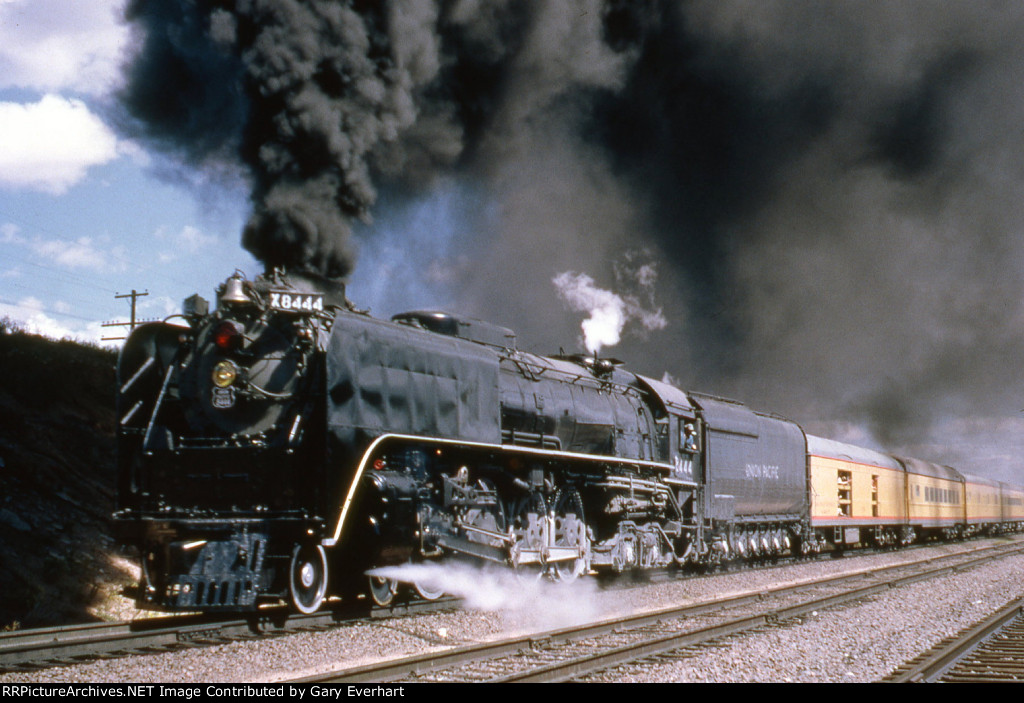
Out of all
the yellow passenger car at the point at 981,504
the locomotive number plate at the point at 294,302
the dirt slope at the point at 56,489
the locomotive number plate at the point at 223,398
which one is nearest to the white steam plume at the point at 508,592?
the locomotive number plate at the point at 223,398

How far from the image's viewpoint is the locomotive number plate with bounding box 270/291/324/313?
8.55 meters

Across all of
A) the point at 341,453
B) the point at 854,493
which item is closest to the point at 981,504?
the point at 854,493

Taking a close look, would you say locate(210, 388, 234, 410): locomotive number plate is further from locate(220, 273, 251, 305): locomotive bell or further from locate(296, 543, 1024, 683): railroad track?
locate(296, 543, 1024, 683): railroad track

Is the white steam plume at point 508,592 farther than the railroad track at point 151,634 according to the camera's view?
Yes

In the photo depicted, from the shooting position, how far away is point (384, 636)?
8742 mm

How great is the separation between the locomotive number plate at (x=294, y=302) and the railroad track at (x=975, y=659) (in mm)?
6001

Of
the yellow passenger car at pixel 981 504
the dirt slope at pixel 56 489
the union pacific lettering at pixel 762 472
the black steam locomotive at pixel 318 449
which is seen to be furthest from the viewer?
the yellow passenger car at pixel 981 504

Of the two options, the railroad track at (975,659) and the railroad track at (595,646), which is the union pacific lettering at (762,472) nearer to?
the railroad track at (595,646)

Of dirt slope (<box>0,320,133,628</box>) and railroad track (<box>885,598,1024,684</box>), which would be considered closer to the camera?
railroad track (<box>885,598,1024,684</box>)

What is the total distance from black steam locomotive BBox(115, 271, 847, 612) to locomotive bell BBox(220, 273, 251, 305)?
20 mm

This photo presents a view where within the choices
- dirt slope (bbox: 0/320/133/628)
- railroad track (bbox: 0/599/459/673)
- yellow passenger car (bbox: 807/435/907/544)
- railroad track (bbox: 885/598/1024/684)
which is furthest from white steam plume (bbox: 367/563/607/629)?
yellow passenger car (bbox: 807/435/907/544)

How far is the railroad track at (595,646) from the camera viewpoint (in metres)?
6.79
